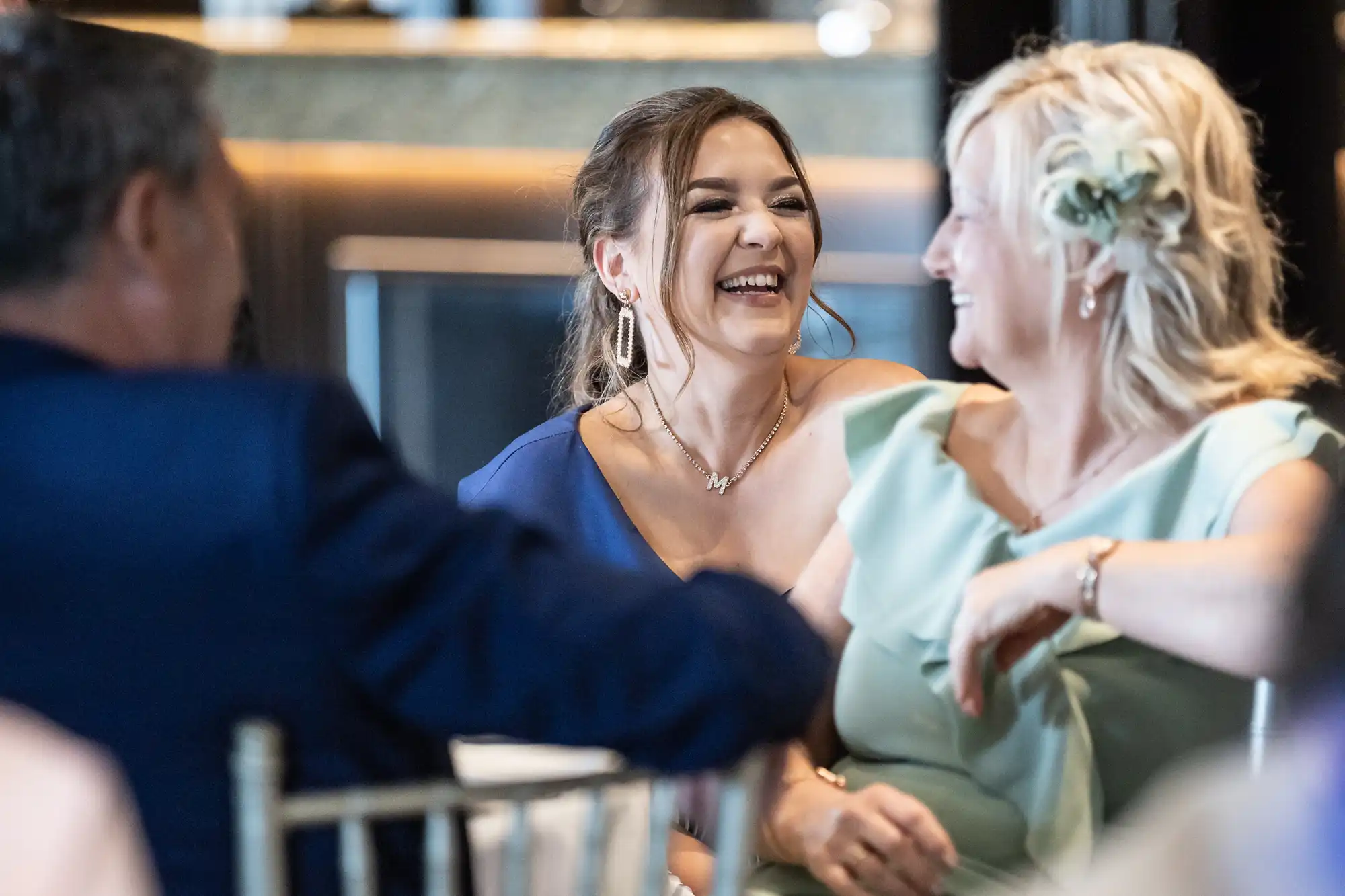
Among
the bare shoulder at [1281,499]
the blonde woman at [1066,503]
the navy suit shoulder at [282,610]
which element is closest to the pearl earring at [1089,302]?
the blonde woman at [1066,503]

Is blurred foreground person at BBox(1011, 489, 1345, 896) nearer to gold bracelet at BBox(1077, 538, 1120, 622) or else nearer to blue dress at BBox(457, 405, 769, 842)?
gold bracelet at BBox(1077, 538, 1120, 622)

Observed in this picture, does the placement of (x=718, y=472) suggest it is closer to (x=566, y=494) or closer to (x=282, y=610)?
(x=566, y=494)

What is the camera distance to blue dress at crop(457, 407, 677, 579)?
169 centimetres

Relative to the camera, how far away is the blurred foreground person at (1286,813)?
35 centimetres

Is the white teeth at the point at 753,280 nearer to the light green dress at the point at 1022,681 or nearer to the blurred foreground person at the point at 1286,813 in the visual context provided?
the light green dress at the point at 1022,681

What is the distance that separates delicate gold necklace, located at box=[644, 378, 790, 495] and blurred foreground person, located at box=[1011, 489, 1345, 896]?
133cm

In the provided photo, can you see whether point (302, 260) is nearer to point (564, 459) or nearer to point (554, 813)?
point (564, 459)

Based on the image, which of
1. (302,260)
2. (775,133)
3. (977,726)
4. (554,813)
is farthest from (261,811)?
(302,260)

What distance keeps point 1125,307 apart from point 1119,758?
43 centimetres

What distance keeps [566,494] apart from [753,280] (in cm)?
34

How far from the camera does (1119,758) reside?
1.34 metres

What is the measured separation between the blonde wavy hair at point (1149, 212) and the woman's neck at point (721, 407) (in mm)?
409

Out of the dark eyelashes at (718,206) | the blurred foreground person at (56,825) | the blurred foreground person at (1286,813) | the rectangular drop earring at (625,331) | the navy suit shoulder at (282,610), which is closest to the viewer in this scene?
the blurred foreground person at (1286,813)

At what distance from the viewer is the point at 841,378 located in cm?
177
